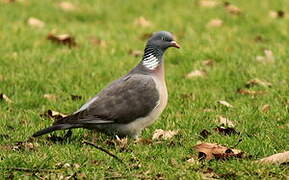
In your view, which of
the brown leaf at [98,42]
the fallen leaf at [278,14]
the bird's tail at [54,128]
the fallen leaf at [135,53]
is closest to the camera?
the bird's tail at [54,128]

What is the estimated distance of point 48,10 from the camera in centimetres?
1073

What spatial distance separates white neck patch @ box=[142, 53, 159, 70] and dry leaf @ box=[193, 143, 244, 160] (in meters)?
1.20

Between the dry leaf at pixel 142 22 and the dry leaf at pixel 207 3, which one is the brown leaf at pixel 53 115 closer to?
the dry leaf at pixel 142 22

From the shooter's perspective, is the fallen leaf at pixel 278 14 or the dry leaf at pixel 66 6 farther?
the dry leaf at pixel 66 6

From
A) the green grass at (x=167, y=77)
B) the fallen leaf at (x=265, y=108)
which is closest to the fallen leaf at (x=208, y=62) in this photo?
the green grass at (x=167, y=77)

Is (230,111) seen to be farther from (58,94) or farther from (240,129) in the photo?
(58,94)

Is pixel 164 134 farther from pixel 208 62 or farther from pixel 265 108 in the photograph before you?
pixel 208 62

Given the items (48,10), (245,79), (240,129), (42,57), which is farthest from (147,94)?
(48,10)

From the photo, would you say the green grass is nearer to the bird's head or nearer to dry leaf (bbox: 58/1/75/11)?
dry leaf (bbox: 58/1/75/11)

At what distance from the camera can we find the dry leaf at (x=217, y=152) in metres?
5.10

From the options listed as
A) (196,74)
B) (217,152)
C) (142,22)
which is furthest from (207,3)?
(217,152)

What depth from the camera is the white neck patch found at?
6.18 metres

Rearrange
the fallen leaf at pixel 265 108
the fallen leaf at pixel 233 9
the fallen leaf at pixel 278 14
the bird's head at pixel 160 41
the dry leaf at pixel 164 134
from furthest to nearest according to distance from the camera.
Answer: the fallen leaf at pixel 233 9
the fallen leaf at pixel 278 14
the fallen leaf at pixel 265 108
the bird's head at pixel 160 41
the dry leaf at pixel 164 134

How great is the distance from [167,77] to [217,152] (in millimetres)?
3045
